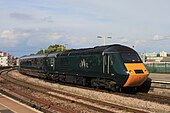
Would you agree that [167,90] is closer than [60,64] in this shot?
Yes

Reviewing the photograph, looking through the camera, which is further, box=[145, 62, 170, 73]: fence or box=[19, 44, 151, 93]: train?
box=[145, 62, 170, 73]: fence

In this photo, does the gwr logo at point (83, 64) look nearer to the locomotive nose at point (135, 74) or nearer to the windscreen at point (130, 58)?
the windscreen at point (130, 58)

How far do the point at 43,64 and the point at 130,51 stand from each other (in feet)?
55.3

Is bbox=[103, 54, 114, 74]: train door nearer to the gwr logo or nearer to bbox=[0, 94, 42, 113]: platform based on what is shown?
the gwr logo

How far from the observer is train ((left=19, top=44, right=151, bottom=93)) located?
63.5 ft

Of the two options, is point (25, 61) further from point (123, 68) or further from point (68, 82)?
point (123, 68)

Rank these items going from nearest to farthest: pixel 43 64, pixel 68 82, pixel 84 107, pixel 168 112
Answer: pixel 168 112 < pixel 84 107 < pixel 68 82 < pixel 43 64

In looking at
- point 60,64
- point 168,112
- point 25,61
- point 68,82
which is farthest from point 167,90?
point 25,61

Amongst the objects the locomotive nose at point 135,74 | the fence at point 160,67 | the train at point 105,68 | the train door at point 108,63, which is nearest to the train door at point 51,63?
→ the train at point 105,68

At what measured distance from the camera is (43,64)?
3544cm

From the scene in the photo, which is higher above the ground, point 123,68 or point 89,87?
point 123,68

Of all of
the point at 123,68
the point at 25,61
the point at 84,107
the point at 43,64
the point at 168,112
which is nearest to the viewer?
the point at 168,112

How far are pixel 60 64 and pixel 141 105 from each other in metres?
15.1

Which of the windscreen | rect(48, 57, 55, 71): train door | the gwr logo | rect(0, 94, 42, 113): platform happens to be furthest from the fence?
rect(0, 94, 42, 113): platform
